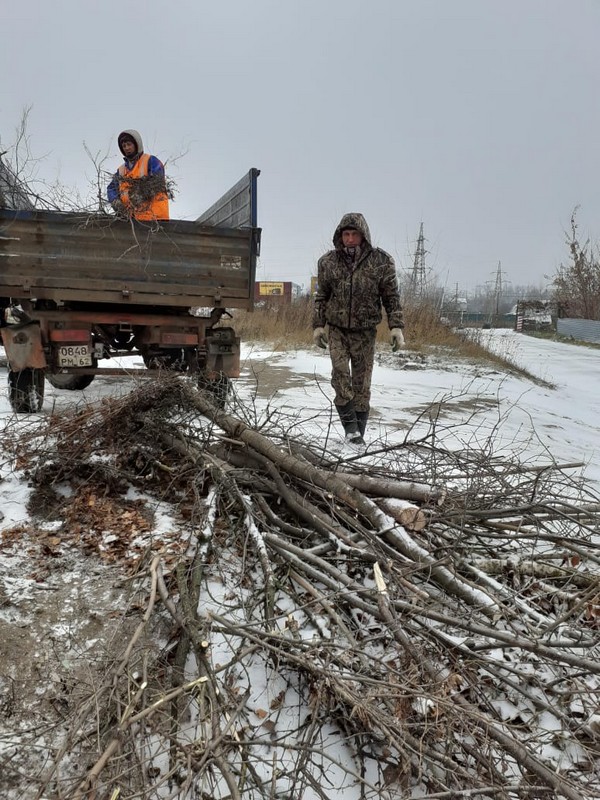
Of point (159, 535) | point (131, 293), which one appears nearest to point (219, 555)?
point (159, 535)

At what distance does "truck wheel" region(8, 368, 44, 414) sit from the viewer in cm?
461

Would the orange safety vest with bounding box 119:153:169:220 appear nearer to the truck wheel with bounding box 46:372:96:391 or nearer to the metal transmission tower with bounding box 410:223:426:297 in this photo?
the truck wheel with bounding box 46:372:96:391

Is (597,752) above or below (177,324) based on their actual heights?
below

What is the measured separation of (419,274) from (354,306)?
15.4 meters

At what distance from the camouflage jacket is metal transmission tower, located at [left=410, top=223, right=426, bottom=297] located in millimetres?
11240

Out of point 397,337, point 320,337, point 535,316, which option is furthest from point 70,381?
point 535,316

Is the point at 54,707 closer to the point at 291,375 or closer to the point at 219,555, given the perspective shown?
the point at 219,555

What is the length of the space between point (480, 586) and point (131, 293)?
3.60 meters

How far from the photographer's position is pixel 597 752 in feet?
5.12

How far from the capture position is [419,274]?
61.5 feet

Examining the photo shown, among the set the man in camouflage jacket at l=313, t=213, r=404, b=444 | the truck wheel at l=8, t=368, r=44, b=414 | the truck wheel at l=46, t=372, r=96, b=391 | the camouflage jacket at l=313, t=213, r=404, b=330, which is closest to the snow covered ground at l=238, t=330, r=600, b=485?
the man in camouflage jacket at l=313, t=213, r=404, b=444

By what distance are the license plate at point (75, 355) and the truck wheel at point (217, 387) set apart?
964 millimetres

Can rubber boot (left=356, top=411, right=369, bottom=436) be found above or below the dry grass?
below

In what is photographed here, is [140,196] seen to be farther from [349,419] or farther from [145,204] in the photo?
[349,419]
